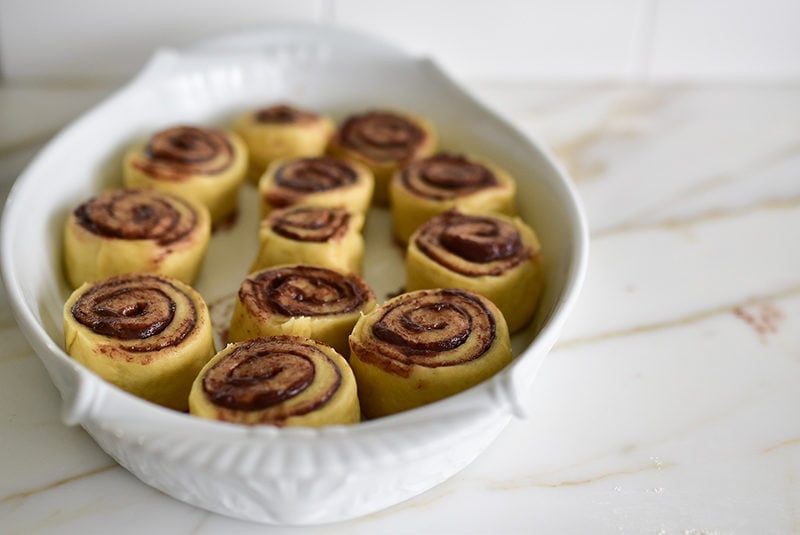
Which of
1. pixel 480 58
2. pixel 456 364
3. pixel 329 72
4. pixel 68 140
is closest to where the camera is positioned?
pixel 456 364

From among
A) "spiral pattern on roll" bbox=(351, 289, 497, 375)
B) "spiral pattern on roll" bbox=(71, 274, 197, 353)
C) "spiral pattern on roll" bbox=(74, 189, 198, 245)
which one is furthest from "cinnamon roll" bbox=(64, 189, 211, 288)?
"spiral pattern on roll" bbox=(351, 289, 497, 375)

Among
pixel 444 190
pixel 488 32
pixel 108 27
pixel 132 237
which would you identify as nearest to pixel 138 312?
pixel 132 237

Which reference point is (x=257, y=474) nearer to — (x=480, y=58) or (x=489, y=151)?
(x=489, y=151)

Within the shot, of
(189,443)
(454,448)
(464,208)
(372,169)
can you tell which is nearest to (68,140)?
(372,169)

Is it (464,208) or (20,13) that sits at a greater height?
(20,13)

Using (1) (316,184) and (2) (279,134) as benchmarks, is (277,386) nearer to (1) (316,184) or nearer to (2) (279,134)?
(1) (316,184)

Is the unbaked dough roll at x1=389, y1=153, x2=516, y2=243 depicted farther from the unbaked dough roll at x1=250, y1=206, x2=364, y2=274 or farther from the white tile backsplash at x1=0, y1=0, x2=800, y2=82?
the white tile backsplash at x1=0, y1=0, x2=800, y2=82
